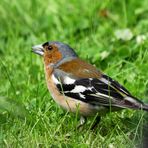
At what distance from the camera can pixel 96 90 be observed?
6.06 meters

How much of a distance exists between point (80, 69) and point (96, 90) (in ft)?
1.20

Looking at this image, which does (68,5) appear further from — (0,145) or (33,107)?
(0,145)

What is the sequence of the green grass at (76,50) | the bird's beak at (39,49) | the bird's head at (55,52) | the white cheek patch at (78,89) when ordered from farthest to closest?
the bird's beak at (39,49), the bird's head at (55,52), the white cheek patch at (78,89), the green grass at (76,50)

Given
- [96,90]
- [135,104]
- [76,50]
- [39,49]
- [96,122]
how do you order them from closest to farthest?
1. [135,104]
2. [96,90]
3. [96,122]
4. [39,49]
5. [76,50]

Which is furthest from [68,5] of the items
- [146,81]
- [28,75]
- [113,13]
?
[146,81]

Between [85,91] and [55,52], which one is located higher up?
[55,52]

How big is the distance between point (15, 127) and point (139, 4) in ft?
12.4

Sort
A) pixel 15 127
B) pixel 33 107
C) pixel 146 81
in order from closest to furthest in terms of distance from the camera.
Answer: pixel 15 127, pixel 33 107, pixel 146 81

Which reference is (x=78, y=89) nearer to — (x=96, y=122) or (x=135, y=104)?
(x=96, y=122)

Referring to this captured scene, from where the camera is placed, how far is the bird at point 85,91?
596 cm

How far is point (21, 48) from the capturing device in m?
8.70

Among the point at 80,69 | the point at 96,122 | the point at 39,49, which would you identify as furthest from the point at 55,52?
the point at 96,122

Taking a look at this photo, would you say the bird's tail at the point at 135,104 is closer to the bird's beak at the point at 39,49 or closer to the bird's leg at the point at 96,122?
the bird's leg at the point at 96,122

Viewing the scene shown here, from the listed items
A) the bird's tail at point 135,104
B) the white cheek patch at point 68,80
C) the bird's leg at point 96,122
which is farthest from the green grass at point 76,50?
the white cheek patch at point 68,80
